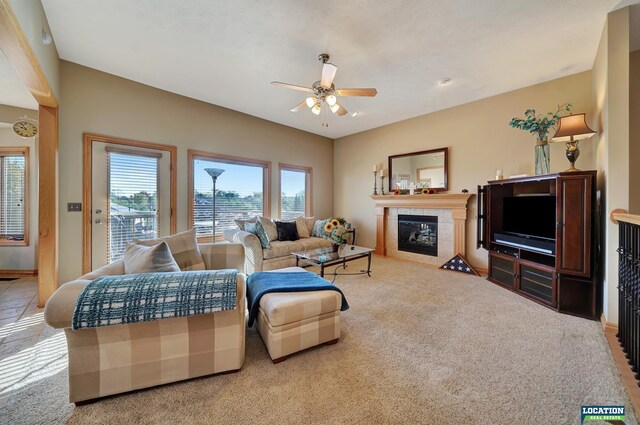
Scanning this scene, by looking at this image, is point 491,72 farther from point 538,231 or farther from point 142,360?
point 142,360

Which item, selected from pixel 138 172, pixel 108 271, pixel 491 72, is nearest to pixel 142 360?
pixel 108 271

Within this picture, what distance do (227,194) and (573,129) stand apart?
4.91 meters

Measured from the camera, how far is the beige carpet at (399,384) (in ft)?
4.47

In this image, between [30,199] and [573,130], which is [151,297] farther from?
[30,199]

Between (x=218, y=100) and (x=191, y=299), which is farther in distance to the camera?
(x=218, y=100)

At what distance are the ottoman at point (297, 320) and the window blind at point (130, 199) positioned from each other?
278 centimetres

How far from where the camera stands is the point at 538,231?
311 cm

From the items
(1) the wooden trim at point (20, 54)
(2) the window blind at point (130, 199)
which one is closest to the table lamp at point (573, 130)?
(1) the wooden trim at point (20, 54)

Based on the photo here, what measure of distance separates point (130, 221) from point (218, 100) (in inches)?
92.1

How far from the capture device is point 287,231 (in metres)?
4.56

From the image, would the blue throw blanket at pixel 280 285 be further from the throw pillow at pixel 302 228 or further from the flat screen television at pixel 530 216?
the flat screen television at pixel 530 216

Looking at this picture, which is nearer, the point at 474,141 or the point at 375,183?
the point at 474,141

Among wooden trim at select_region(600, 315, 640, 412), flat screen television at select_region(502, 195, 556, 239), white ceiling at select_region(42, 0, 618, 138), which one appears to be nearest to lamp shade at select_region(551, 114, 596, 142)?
flat screen television at select_region(502, 195, 556, 239)

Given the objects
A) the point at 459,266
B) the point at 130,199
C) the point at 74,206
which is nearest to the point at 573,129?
the point at 459,266
